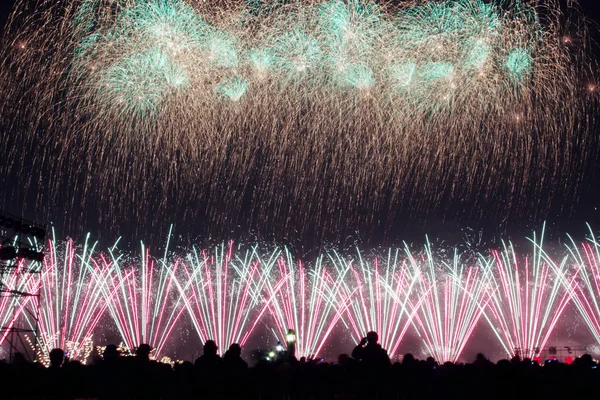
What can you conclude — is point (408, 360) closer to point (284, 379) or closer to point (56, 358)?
point (284, 379)

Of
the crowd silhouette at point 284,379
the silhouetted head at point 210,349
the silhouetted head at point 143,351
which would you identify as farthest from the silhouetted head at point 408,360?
the silhouetted head at point 143,351

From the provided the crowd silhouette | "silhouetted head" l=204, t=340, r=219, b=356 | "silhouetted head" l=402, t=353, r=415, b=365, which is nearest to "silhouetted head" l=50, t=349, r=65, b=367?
the crowd silhouette

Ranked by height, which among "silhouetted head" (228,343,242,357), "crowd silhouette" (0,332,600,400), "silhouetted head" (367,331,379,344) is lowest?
"crowd silhouette" (0,332,600,400)

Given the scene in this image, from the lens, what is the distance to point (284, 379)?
776 cm

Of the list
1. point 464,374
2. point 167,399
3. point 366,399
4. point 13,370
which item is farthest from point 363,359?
point 13,370

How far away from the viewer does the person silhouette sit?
7.52 m

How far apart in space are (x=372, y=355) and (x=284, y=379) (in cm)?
113

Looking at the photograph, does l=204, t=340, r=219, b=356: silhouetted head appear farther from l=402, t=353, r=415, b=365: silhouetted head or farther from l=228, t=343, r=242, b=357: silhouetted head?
l=402, t=353, r=415, b=365: silhouetted head

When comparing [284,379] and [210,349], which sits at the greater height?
[210,349]

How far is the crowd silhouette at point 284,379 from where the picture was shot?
23.3 ft

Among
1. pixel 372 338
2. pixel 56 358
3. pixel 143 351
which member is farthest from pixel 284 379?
pixel 56 358

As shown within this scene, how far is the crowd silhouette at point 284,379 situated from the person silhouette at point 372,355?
0.01 metres

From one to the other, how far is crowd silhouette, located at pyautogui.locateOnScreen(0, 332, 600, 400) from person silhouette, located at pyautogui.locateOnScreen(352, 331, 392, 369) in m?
0.01

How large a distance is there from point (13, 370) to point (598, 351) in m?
59.0
